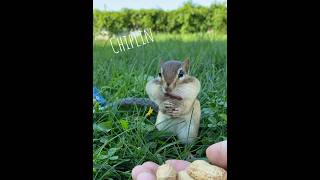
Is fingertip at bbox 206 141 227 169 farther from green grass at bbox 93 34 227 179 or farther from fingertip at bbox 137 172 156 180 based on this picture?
fingertip at bbox 137 172 156 180

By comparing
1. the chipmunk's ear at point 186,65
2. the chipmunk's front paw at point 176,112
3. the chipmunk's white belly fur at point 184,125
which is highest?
the chipmunk's ear at point 186,65

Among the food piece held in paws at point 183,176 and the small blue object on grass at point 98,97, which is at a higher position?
the small blue object on grass at point 98,97

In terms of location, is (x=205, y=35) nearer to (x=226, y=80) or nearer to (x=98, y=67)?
(x=226, y=80)

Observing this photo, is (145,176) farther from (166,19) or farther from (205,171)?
(166,19)

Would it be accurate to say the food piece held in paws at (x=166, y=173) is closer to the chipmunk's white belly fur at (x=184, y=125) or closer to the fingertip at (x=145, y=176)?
the fingertip at (x=145, y=176)

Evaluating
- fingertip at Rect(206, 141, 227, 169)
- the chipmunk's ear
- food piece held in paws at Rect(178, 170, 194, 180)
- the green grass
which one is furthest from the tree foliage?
food piece held in paws at Rect(178, 170, 194, 180)

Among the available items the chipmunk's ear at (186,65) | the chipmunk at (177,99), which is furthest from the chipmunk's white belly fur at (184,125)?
the chipmunk's ear at (186,65)

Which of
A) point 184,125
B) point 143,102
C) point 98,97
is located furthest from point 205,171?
point 98,97
